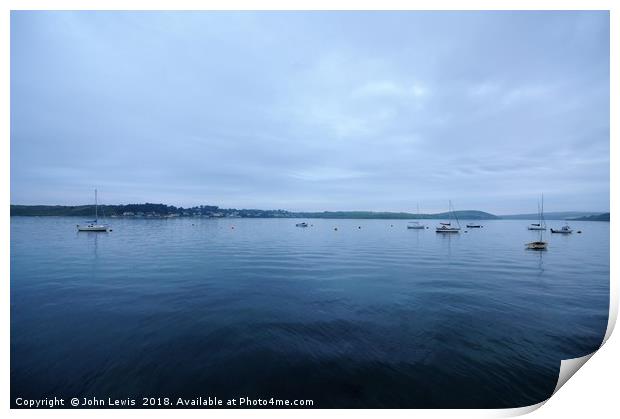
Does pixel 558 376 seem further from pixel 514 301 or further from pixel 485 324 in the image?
pixel 514 301

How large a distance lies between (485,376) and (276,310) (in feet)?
21.7

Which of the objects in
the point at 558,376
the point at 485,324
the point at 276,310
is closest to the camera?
the point at 558,376

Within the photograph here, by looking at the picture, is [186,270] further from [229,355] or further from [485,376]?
[485,376]

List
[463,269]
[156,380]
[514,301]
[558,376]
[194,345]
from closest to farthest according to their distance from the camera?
[156,380], [558,376], [194,345], [514,301], [463,269]

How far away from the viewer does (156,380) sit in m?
5.49
